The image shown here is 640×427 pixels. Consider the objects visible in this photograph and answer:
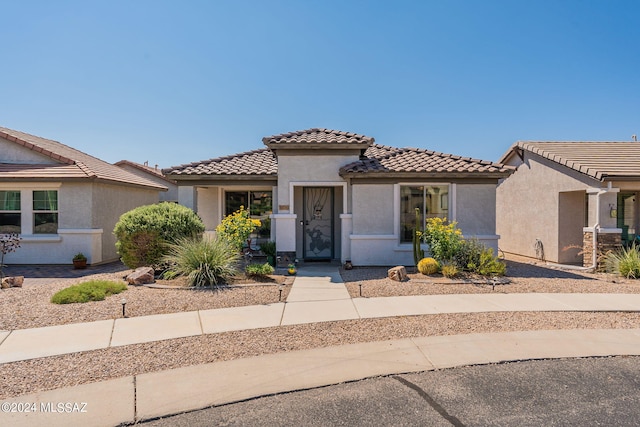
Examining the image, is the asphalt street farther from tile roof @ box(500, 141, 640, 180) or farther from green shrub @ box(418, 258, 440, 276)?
tile roof @ box(500, 141, 640, 180)

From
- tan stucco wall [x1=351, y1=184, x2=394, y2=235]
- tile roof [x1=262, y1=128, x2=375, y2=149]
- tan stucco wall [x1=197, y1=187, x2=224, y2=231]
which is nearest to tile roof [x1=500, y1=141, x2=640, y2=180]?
tan stucco wall [x1=351, y1=184, x2=394, y2=235]

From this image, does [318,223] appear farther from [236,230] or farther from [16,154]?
[16,154]

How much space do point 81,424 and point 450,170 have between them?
34.1 feet

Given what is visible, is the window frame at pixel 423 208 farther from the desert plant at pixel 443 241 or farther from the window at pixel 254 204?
the window at pixel 254 204

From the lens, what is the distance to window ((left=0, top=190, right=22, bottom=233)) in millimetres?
12555

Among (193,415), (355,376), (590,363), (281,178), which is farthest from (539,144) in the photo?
(193,415)

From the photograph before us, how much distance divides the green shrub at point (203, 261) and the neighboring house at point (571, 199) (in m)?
11.4

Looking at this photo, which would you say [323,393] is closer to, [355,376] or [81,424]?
[355,376]

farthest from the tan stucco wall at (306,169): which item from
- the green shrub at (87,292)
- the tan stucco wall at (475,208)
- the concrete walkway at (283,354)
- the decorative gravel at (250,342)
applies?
the decorative gravel at (250,342)

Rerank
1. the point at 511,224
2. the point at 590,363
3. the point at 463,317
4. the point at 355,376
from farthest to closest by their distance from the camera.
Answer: the point at 511,224 → the point at 463,317 → the point at 590,363 → the point at 355,376

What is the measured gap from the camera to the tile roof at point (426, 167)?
10.9 m

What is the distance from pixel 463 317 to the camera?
642 cm

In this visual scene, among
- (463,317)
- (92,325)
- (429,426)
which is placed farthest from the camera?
(463,317)

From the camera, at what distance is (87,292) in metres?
7.54
